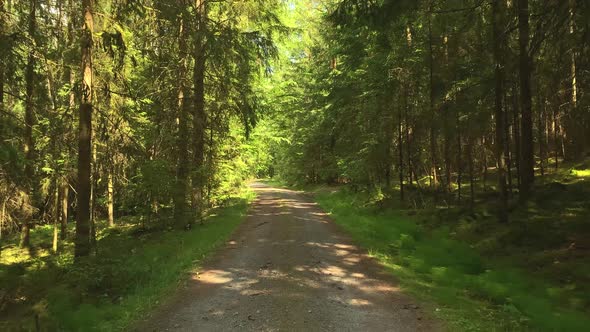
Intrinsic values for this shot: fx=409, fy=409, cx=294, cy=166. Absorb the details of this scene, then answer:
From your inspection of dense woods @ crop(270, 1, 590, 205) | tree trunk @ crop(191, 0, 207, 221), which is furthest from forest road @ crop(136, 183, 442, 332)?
dense woods @ crop(270, 1, 590, 205)

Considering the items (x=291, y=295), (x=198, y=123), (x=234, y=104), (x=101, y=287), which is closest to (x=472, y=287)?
(x=291, y=295)

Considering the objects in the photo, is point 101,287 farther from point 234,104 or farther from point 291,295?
point 234,104

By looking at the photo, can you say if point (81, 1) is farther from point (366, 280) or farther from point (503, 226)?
point (503, 226)

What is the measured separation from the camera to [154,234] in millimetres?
15102

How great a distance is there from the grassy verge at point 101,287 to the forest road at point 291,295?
1.66 feet

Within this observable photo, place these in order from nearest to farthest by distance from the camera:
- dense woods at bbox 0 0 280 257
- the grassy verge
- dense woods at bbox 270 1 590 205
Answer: the grassy verge → dense woods at bbox 270 1 590 205 → dense woods at bbox 0 0 280 257

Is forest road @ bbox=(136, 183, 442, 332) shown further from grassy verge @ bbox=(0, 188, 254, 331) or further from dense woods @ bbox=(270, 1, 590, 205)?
dense woods @ bbox=(270, 1, 590, 205)

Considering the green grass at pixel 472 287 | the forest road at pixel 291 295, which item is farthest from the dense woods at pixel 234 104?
the forest road at pixel 291 295

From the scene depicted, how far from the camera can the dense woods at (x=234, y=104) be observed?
9797mm

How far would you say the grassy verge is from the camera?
646 cm

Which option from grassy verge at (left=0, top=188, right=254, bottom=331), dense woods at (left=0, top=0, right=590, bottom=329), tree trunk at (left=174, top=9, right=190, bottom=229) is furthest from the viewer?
tree trunk at (left=174, top=9, right=190, bottom=229)

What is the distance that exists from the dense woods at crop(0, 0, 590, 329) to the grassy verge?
0.63ft

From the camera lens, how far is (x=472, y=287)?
25.3ft

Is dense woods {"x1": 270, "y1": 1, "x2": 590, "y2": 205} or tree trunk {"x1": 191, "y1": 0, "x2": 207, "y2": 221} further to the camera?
tree trunk {"x1": 191, "y1": 0, "x2": 207, "y2": 221}
